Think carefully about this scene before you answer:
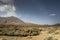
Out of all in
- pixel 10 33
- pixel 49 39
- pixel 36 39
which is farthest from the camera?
pixel 10 33

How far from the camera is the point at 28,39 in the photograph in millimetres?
29234

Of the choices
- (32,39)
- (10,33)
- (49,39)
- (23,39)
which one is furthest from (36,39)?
(10,33)

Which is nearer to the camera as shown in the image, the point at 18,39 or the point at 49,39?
the point at 49,39

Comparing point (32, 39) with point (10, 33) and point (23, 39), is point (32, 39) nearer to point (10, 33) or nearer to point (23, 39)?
point (23, 39)

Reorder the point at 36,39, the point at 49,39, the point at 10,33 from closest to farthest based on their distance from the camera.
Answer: the point at 49,39 → the point at 36,39 → the point at 10,33

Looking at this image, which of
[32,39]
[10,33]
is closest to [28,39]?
[32,39]

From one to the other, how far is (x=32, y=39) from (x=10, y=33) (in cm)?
885

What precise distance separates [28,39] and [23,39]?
996mm

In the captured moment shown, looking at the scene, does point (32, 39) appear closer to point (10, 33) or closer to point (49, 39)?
point (49, 39)

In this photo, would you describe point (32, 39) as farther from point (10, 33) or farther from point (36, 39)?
point (10, 33)

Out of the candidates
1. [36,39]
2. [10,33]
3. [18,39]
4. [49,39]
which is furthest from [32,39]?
[10,33]

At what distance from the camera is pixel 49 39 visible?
2494cm

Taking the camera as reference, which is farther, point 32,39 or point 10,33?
point 10,33

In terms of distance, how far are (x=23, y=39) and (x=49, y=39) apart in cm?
637
